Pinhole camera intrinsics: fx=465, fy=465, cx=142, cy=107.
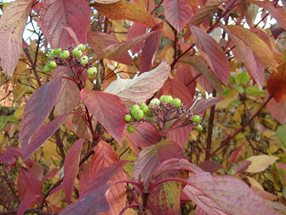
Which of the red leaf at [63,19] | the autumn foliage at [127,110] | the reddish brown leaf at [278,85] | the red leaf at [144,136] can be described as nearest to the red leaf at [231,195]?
the autumn foliage at [127,110]

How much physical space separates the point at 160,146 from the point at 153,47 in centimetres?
35

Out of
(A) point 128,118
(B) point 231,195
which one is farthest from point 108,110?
(B) point 231,195

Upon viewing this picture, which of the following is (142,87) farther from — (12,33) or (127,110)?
(12,33)

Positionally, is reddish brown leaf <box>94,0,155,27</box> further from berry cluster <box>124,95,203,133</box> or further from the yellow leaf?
the yellow leaf

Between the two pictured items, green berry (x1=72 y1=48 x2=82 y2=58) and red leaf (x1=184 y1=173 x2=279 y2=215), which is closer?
red leaf (x1=184 y1=173 x2=279 y2=215)

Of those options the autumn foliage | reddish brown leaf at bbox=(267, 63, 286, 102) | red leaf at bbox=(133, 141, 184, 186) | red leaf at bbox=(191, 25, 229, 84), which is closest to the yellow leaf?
the autumn foliage

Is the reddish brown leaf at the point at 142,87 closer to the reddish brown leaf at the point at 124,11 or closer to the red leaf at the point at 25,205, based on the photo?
the reddish brown leaf at the point at 124,11

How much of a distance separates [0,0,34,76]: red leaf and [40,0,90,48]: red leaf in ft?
0.14

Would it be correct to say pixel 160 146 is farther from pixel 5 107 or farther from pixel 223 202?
pixel 5 107

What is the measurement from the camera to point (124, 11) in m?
1.05

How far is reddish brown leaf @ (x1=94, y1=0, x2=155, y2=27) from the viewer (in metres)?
1.05

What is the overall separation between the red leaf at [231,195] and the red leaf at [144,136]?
0.80ft

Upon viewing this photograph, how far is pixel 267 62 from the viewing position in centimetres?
119

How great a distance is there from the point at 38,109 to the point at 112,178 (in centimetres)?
18
